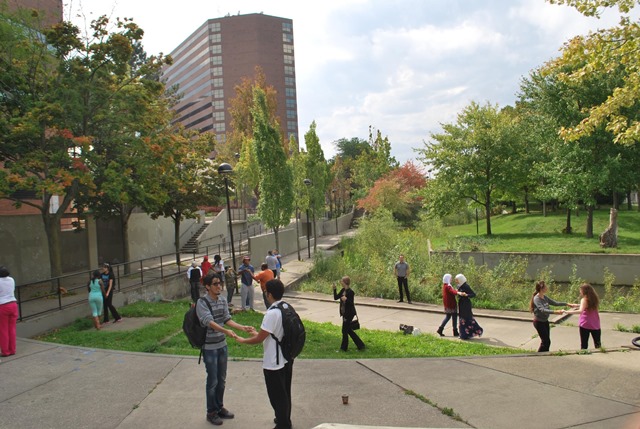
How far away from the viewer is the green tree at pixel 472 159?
2922cm

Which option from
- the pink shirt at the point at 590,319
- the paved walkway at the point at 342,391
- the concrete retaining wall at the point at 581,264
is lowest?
the concrete retaining wall at the point at 581,264

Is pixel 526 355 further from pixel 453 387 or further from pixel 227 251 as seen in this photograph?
pixel 227 251

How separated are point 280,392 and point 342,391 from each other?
5.62 ft

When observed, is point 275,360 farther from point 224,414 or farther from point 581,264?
point 581,264

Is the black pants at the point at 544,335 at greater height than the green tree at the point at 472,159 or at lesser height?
lesser

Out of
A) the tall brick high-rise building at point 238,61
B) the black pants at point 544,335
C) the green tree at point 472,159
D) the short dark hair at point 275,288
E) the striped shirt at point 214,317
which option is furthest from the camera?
the tall brick high-rise building at point 238,61

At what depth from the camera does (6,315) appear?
8.15 metres

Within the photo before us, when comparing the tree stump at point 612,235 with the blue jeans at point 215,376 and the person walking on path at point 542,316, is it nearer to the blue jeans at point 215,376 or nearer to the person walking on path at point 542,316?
the person walking on path at point 542,316

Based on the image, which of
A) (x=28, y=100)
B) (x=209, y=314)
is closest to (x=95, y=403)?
(x=209, y=314)

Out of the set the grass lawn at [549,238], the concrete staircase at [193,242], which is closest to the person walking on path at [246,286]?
the grass lawn at [549,238]

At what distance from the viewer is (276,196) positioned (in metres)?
26.1

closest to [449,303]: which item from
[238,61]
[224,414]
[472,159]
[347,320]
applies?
[347,320]

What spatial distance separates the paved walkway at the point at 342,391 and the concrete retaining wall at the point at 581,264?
42.5ft

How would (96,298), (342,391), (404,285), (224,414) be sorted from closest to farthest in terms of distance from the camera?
1. (224,414)
2. (342,391)
3. (96,298)
4. (404,285)
